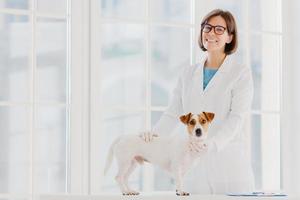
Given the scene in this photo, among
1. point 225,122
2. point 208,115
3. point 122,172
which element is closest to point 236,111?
point 225,122

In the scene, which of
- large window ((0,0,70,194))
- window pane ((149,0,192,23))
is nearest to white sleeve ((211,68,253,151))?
large window ((0,0,70,194))

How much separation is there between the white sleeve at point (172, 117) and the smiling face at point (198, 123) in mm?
251

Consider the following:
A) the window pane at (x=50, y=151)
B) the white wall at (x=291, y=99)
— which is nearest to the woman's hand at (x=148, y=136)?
the window pane at (x=50, y=151)

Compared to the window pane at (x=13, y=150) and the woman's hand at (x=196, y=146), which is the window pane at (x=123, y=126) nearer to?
the window pane at (x=13, y=150)

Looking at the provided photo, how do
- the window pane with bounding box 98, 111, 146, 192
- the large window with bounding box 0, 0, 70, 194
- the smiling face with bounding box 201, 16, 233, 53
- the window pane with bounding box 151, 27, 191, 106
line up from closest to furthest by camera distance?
the smiling face with bounding box 201, 16, 233, 53 < the large window with bounding box 0, 0, 70, 194 < the window pane with bounding box 98, 111, 146, 192 < the window pane with bounding box 151, 27, 191, 106

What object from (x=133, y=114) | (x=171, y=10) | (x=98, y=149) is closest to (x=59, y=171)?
(x=98, y=149)

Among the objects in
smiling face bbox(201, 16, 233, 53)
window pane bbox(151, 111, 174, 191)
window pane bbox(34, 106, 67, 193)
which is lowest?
window pane bbox(151, 111, 174, 191)

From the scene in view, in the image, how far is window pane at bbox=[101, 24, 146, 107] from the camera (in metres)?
4.23

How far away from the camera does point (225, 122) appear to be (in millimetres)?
2678

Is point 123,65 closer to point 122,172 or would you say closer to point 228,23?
point 228,23

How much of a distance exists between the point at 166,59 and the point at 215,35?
6.23ft

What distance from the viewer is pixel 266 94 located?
14.6ft

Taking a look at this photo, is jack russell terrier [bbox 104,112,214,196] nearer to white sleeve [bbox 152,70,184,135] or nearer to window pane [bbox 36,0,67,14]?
white sleeve [bbox 152,70,184,135]

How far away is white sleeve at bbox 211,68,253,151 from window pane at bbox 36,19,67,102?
4.61 ft
